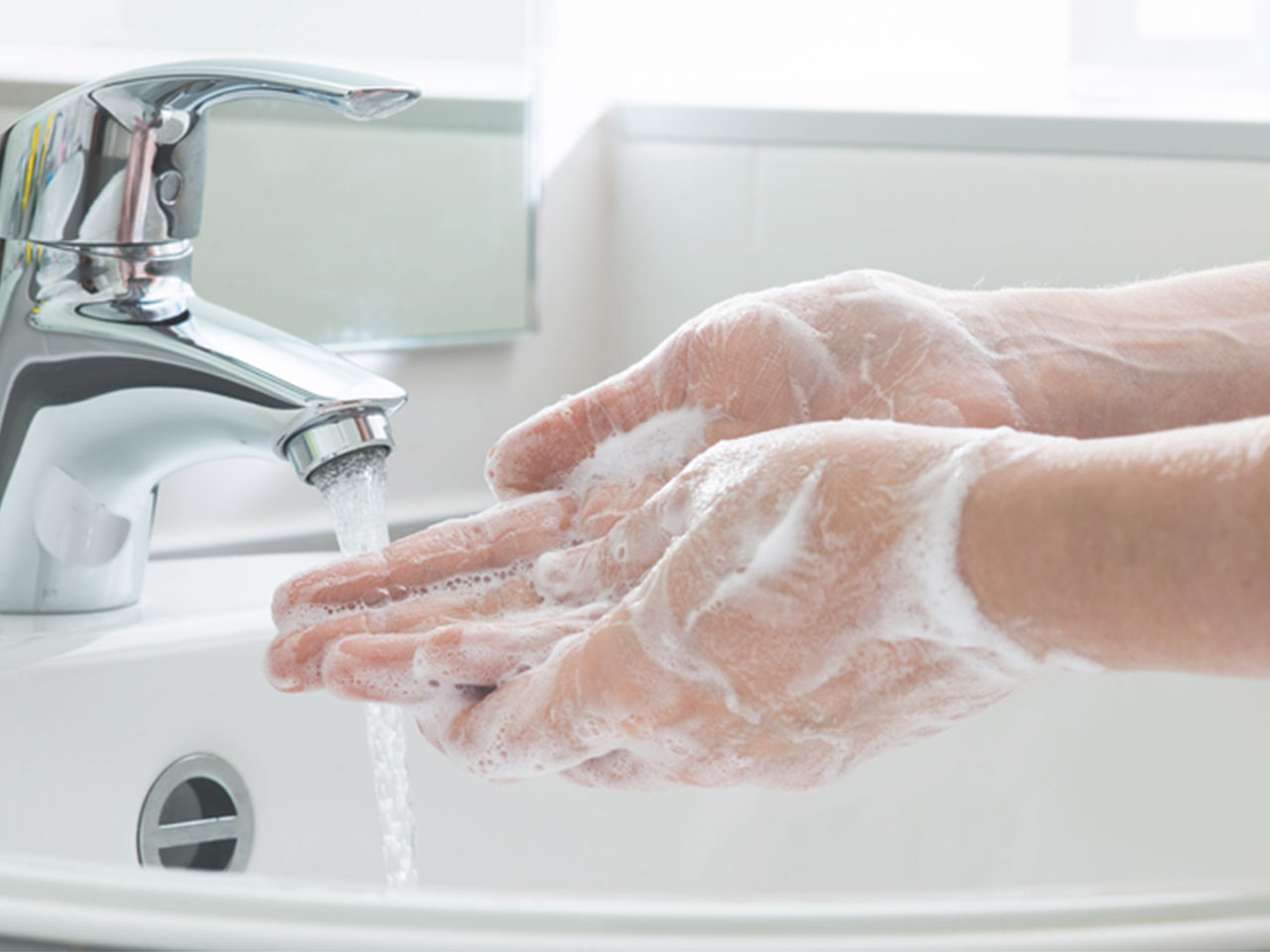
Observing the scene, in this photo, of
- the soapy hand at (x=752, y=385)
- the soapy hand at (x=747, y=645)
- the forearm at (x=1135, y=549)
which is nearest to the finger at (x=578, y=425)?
the soapy hand at (x=752, y=385)

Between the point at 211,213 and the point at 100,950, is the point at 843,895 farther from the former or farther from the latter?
the point at 211,213

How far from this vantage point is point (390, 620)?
0.54 m

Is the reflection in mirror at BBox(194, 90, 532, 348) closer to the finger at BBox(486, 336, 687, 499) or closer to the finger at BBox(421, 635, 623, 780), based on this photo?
the finger at BBox(486, 336, 687, 499)

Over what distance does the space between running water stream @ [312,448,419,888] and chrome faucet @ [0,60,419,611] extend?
0.01 meters

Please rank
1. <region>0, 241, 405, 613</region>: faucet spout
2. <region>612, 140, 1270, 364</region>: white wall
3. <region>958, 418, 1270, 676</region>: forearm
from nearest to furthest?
<region>958, 418, 1270, 676</region>: forearm → <region>0, 241, 405, 613</region>: faucet spout → <region>612, 140, 1270, 364</region>: white wall

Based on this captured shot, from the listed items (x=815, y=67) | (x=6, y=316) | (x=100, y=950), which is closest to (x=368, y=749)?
(x=6, y=316)

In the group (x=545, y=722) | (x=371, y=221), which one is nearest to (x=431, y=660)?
(x=545, y=722)

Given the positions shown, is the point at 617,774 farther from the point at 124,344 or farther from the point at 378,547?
the point at 124,344

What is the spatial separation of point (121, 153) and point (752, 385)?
0.89 feet

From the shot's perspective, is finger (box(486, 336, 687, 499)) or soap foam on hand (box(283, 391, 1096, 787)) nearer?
soap foam on hand (box(283, 391, 1096, 787))

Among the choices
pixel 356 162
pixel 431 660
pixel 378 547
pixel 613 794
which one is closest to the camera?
pixel 431 660

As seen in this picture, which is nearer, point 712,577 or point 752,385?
point 712,577

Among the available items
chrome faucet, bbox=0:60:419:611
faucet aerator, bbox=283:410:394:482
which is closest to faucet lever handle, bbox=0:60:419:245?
chrome faucet, bbox=0:60:419:611

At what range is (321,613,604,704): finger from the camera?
1.62 ft
